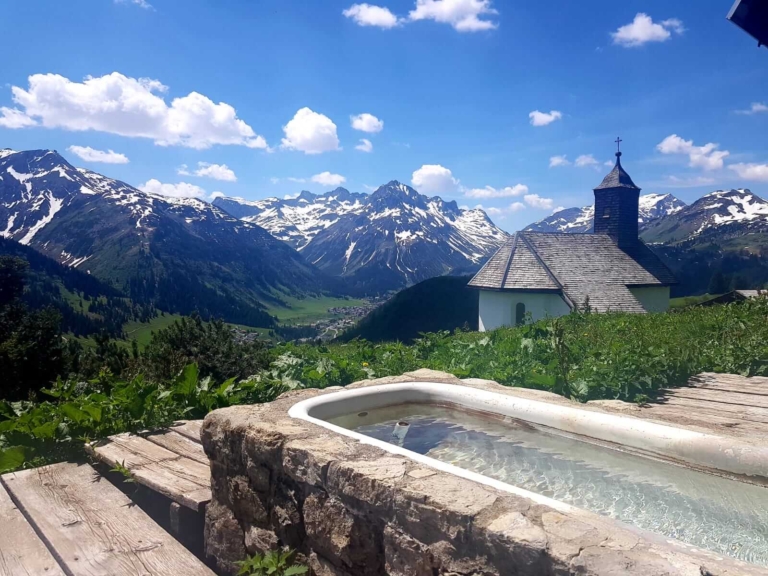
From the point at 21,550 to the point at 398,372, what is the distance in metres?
4.45

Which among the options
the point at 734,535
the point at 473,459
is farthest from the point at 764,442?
the point at 473,459

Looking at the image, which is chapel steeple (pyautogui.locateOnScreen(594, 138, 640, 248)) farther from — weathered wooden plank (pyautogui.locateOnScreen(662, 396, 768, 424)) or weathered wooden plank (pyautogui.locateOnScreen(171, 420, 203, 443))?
weathered wooden plank (pyautogui.locateOnScreen(171, 420, 203, 443))

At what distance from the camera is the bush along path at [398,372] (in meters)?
4.95

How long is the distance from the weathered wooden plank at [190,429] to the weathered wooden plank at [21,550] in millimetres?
1428

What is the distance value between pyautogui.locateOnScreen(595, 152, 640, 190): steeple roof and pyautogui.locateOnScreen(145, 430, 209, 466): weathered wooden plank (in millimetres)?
41842

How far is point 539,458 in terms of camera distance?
3.41 meters

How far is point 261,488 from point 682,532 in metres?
2.14

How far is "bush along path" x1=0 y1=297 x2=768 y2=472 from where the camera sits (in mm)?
4945

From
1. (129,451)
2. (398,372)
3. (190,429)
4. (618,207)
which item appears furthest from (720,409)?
(618,207)

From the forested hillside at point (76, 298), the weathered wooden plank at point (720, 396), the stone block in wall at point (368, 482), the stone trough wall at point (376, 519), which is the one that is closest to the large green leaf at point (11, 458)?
the stone trough wall at point (376, 519)

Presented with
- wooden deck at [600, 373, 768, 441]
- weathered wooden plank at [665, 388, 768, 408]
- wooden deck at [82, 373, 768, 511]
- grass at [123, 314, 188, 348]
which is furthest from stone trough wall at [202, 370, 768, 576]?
grass at [123, 314, 188, 348]

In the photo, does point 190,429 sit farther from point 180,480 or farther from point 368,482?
point 368,482

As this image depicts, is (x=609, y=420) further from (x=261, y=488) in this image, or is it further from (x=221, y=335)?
(x=221, y=335)

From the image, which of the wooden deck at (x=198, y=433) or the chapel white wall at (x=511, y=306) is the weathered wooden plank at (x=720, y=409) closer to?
the wooden deck at (x=198, y=433)
